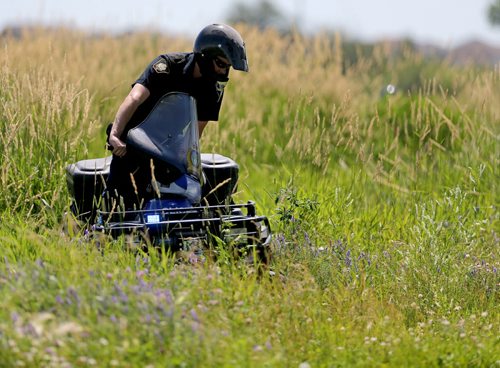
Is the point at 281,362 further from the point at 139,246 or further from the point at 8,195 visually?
the point at 8,195

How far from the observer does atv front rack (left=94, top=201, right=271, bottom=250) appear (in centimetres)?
589

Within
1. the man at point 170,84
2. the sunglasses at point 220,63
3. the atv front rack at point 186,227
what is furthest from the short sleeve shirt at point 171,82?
the atv front rack at point 186,227

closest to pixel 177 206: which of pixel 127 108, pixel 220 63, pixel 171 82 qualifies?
pixel 127 108

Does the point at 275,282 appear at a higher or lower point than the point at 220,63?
lower

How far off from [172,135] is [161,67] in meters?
0.48

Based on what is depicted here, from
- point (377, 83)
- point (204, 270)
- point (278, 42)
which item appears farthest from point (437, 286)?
point (377, 83)

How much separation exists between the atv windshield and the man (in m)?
0.14

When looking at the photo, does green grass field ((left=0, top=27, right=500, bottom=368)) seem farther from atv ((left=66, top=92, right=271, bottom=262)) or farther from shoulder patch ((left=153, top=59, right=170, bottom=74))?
shoulder patch ((left=153, top=59, right=170, bottom=74))

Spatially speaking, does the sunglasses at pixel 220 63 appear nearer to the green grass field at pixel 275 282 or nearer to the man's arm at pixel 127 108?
the man's arm at pixel 127 108

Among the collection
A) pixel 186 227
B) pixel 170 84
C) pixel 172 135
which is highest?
pixel 170 84

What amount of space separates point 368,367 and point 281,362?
0.46 meters

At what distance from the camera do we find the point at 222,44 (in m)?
6.18

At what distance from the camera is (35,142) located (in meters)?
7.87

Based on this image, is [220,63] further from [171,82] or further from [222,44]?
[171,82]
